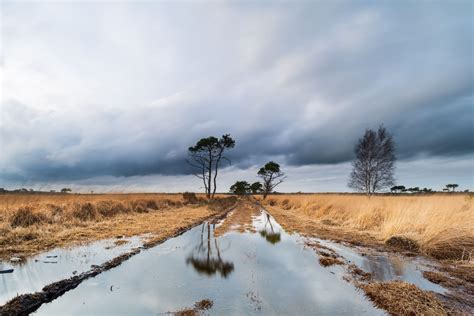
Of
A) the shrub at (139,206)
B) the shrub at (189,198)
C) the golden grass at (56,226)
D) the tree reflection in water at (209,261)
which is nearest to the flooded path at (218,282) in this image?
the tree reflection in water at (209,261)

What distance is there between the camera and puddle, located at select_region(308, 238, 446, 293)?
5.35m

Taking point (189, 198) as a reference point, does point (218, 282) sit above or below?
below

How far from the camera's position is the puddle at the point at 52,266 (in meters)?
4.65

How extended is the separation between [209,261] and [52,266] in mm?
3397

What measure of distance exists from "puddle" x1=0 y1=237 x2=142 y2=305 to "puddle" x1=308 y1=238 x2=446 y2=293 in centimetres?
608

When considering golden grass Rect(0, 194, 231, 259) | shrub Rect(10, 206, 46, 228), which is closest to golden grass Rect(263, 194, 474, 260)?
golden grass Rect(0, 194, 231, 259)

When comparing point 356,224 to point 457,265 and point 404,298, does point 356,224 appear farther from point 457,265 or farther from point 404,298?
point 404,298

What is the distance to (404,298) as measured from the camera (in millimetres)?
4176

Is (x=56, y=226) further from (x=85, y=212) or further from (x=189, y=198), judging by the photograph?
(x=189, y=198)

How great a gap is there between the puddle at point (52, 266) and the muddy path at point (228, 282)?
0.37 metres

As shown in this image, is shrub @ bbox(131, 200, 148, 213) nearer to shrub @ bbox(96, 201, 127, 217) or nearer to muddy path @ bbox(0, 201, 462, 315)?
→ shrub @ bbox(96, 201, 127, 217)

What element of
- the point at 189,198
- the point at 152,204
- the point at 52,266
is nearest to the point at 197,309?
the point at 52,266

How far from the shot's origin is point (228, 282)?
16.6 feet

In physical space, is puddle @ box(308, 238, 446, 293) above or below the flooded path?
below
